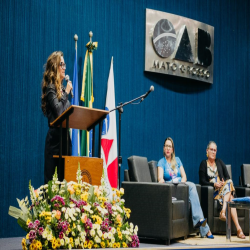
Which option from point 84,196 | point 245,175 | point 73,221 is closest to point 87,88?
point 245,175

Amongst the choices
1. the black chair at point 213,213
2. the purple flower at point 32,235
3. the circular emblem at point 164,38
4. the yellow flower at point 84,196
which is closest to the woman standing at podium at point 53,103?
the yellow flower at point 84,196

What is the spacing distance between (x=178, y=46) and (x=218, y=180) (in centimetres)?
191

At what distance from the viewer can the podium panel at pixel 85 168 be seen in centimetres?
280

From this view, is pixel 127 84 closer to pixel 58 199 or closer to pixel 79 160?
pixel 79 160

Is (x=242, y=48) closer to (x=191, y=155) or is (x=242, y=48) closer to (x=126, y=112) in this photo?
(x=191, y=155)

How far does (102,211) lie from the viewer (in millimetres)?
2260

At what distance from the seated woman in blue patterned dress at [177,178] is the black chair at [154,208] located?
5.4 inches

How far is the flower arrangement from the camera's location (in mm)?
2119

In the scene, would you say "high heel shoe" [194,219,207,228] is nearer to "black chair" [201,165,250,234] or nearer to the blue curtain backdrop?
"black chair" [201,165,250,234]

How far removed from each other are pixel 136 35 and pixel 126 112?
1003 millimetres

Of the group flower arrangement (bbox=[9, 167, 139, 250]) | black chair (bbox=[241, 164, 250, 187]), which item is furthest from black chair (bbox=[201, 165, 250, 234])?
flower arrangement (bbox=[9, 167, 139, 250])

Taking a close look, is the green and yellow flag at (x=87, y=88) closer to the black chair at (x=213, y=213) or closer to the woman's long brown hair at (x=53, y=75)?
the black chair at (x=213, y=213)

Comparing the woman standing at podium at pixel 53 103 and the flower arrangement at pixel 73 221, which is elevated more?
the woman standing at podium at pixel 53 103

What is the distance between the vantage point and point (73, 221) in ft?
7.15
